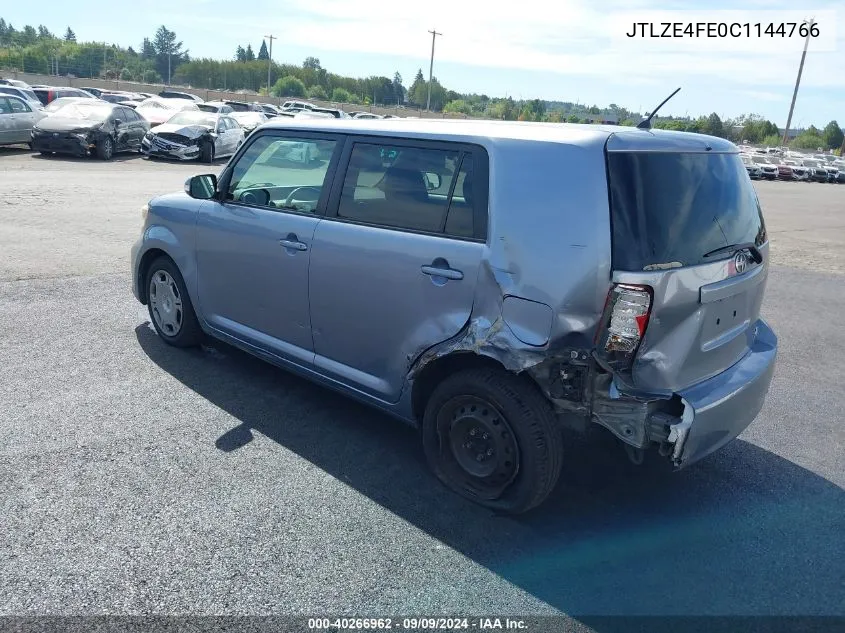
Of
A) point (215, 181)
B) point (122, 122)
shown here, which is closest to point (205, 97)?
point (122, 122)

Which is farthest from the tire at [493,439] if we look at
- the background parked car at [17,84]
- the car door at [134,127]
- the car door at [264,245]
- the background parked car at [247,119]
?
the background parked car at [17,84]

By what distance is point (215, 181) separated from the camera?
16.3ft

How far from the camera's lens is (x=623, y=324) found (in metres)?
3.03

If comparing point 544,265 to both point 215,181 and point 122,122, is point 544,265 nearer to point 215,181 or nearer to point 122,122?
point 215,181

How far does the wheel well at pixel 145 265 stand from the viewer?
17.8ft

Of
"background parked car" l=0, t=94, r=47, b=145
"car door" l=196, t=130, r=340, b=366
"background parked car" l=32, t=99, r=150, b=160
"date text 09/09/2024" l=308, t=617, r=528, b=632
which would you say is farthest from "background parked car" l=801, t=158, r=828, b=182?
"date text 09/09/2024" l=308, t=617, r=528, b=632

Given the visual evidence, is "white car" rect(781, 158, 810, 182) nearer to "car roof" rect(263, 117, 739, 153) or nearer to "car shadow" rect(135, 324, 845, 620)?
"car shadow" rect(135, 324, 845, 620)

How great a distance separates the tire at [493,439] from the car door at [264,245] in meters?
1.09

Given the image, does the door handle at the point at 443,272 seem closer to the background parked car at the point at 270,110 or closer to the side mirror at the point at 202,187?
the side mirror at the point at 202,187

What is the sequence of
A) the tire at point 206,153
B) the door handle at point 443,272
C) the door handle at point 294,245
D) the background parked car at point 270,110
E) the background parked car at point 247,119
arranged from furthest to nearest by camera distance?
1. the background parked car at point 270,110
2. the background parked car at point 247,119
3. the tire at point 206,153
4. the door handle at point 294,245
5. the door handle at point 443,272

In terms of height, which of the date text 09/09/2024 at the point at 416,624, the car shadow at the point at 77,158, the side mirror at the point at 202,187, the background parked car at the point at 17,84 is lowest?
the date text 09/09/2024 at the point at 416,624

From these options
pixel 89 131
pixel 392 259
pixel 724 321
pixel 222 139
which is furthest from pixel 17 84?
pixel 724 321

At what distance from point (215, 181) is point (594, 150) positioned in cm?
293

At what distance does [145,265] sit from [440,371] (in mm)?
3062
